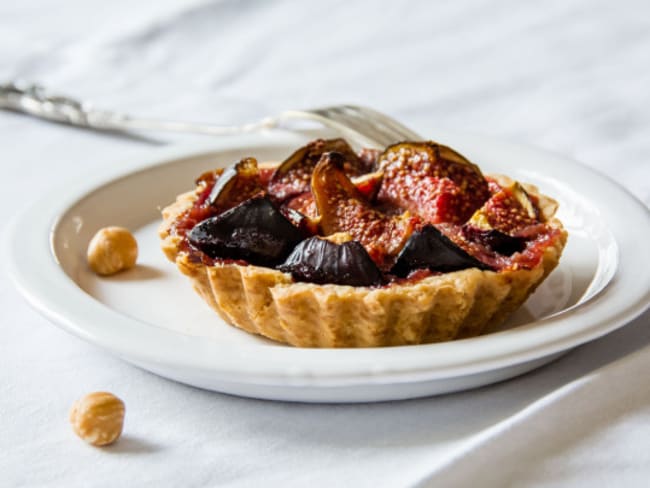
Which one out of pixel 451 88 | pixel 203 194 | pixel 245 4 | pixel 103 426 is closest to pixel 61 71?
pixel 245 4

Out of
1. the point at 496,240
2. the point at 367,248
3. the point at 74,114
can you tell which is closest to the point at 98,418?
the point at 367,248

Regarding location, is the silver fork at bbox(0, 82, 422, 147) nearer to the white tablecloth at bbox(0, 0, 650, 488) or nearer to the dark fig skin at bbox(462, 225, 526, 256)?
the white tablecloth at bbox(0, 0, 650, 488)

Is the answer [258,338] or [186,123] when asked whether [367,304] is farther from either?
[186,123]

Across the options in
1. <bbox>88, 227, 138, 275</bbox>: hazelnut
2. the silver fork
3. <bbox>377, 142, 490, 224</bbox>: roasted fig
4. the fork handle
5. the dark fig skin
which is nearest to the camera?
the dark fig skin

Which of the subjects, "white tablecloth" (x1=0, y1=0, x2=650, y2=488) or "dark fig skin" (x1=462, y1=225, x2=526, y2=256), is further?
"dark fig skin" (x1=462, y1=225, x2=526, y2=256)

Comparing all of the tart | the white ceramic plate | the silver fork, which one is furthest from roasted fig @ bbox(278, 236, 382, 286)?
the silver fork

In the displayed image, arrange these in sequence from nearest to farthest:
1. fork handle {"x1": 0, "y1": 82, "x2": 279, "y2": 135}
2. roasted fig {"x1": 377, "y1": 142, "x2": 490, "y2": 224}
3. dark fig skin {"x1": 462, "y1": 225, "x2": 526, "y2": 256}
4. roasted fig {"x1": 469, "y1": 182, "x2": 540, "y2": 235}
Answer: dark fig skin {"x1": 462, "y1": 225, "x2": 526, "y2": 256}, roasted fig {"x1": 469, "y1": 182, "x2": 540, "y2": 235}, roasted fig {"x1": 377, "y1": 142, "x2": 490, "y2": 224}, fork handle {"x1": 0, "y1": 82, "x2": 279, "y2": 135}

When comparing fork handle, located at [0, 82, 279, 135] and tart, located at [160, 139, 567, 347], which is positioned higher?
fork handle, located at [0, 82, 279, 135]

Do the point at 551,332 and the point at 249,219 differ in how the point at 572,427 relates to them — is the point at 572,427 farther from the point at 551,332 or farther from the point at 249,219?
the point at 249,219
